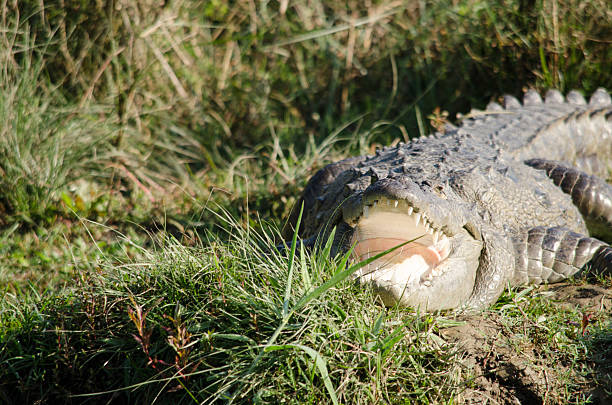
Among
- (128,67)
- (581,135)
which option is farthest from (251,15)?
(581,135)

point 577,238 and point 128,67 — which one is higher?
point 128,67

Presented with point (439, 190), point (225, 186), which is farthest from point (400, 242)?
point (225, 186)

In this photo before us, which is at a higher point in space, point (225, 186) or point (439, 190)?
point (439, 190)

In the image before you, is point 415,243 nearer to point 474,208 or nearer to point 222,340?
point 474,208

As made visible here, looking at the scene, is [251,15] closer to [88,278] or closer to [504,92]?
[504,92]

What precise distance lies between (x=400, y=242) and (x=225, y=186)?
82.8 inches

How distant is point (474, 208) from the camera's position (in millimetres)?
3135

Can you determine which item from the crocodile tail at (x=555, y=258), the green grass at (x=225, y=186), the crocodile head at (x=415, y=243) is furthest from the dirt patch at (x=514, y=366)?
the crocodile tail at (x=555, y=258)

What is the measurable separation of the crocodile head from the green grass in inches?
5.0

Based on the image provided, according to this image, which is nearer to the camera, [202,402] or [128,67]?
[202,402]

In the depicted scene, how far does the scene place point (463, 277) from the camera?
282 cm

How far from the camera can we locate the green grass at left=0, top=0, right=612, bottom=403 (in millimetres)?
2152

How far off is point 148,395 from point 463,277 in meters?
1.61

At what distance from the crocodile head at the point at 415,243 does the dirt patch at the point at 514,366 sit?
0.72 ft
